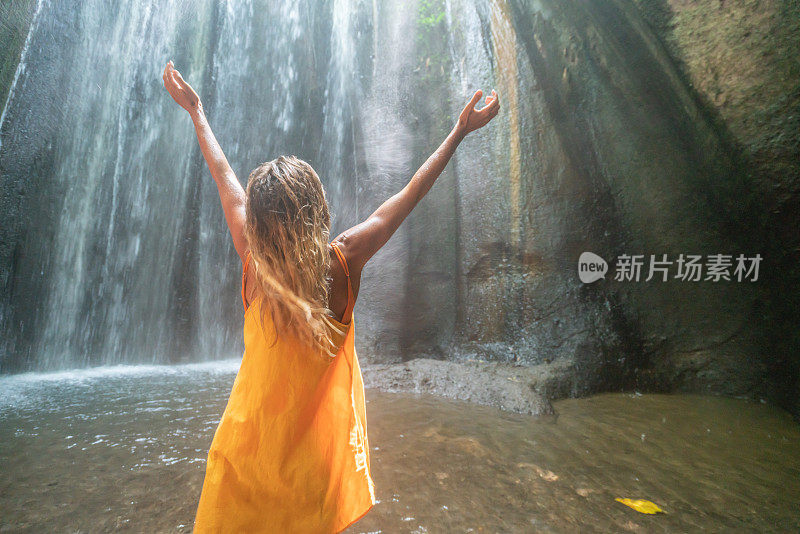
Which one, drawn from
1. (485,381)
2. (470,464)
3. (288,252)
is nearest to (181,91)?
(288,252)

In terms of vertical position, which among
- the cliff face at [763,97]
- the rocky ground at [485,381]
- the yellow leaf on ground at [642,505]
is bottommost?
Answer: the yellow leaf on ground at [642,505]

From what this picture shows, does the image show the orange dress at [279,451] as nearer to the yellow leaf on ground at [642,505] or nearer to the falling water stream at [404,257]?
the falling water stream at [404,257]

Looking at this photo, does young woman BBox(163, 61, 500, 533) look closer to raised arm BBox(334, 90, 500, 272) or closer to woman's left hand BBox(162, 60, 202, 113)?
raised arm BBox(334, 90, 500, 272)

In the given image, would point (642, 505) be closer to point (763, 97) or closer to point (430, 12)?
point (763, 97)

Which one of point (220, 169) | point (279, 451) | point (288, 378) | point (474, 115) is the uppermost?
point (474, 115)

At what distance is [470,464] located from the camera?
99.4 inches

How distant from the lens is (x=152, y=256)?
7.22m

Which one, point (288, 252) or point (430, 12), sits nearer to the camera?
point (288, 252)

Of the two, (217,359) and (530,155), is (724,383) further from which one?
(217,359)

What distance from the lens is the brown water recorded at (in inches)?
77.0

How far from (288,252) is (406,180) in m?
4.70

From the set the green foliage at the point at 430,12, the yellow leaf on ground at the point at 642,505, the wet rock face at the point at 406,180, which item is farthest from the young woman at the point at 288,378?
the green foliage at the point at 430,12

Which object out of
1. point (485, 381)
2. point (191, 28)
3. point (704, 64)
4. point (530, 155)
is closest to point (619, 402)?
point (485, 381)

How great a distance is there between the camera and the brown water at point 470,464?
196 cm
